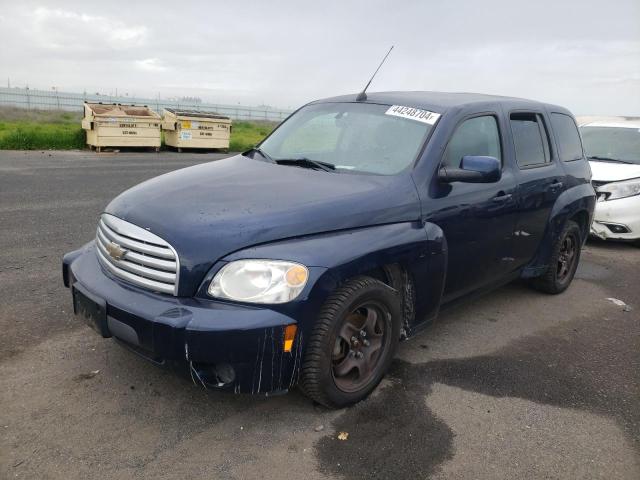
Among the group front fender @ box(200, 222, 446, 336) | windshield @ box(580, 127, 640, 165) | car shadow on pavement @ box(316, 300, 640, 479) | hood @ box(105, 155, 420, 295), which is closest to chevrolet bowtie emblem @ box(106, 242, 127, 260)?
hood @ box(105, 155, 420, 295)

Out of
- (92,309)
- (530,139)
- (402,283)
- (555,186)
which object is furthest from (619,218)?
(92,309)

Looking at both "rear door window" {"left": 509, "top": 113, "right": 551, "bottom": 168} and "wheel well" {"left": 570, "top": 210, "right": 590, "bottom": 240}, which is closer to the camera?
"rear door window" {"left": 509, "top": 113, "right": 551, "bottom": 168}

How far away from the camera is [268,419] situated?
2.98 metres

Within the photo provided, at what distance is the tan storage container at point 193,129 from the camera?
1844cm

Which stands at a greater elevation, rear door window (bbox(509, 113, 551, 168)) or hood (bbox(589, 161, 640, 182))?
rear door window (bbox(509, 113, 551, 168))

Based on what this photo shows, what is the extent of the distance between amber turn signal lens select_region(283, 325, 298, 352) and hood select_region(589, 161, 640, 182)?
610 cm

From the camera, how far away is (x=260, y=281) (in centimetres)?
266

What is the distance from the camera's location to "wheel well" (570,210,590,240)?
534cm

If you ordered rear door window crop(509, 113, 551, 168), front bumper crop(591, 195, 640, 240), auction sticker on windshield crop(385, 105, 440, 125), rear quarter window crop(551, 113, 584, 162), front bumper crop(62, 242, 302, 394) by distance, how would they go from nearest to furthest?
1. front bumper crop(62, 242, 302, 394)
2. auction sticker on windshield crop(385, 105, 440, 125)
3. rear door window crop(509, 113, 551, 168)
4. rear quarter window crop(551, 113, 584, 162)
5. front bumper crop(591, 195, 640, 240)

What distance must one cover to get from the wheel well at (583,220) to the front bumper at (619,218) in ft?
5.77

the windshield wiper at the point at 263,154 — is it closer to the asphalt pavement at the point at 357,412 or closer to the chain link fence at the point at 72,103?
the asphalt pavement at the point at 357,412

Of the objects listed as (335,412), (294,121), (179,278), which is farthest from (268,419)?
(294,121)

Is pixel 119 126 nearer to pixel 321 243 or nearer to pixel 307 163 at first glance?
pixel 307 163

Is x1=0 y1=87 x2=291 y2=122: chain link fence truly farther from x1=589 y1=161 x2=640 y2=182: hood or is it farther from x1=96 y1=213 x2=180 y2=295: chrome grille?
x1=96 y1=213 x2=180 y2=295: chrome grille
